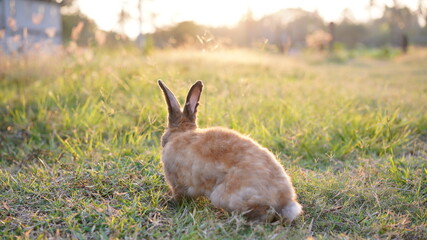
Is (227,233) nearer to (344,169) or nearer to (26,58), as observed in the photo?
(344,169)

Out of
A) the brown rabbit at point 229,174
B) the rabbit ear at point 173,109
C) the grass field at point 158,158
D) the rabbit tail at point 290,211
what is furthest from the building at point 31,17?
the rabbit tail at point 290,211

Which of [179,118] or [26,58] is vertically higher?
[26,58]

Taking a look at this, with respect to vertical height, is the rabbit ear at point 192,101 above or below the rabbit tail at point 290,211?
above

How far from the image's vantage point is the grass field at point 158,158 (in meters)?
2.36

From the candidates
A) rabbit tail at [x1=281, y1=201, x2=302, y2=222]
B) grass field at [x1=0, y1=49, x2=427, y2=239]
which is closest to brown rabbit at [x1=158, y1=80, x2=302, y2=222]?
rabbit tail at [x1=281, y1=201, x2=302, y2=222]

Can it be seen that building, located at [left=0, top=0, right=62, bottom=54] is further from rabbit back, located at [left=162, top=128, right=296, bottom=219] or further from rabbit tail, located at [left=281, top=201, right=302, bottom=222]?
rabbit tail, located at [left=281, top=201, right=302, bottom=222]

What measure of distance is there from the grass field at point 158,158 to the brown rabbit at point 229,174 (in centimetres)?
12

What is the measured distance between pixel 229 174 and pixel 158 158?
4.00 ft

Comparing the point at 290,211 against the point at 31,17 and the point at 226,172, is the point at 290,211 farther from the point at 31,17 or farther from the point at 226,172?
the point at 31,17

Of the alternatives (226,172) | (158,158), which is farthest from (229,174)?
(158,158)

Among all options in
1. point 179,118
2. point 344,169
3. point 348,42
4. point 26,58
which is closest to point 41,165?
point 179,118

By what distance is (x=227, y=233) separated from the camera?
2215mm

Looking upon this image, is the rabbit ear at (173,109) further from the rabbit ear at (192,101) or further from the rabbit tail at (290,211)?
the rabbit tail at (290,211)

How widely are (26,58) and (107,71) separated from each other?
1.40 meters
